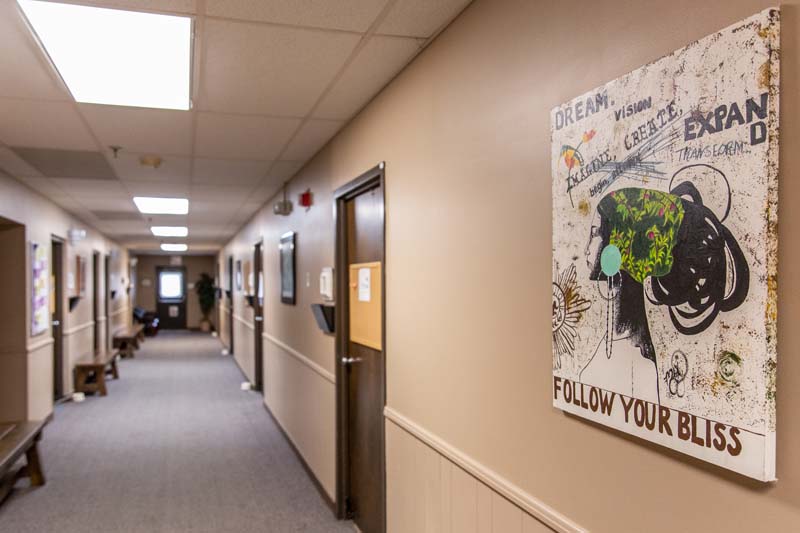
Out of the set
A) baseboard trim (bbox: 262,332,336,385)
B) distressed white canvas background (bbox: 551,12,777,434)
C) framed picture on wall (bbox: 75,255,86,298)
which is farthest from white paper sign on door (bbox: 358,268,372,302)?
framed picture on wall (bbox: 75,255,86,298)

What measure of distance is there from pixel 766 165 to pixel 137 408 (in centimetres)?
748

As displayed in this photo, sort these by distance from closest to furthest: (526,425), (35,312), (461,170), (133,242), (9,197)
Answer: (526,425)
(461,170)
(9,197)
(35,312)
(133,242)

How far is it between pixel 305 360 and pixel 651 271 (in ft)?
12.8

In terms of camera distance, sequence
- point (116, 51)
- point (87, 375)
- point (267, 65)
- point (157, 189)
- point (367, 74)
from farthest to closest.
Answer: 1. point (87, 375)
2. point (157, 189)
3. point (367, 74)
4. point (267, 65)
5. point (116, 51)

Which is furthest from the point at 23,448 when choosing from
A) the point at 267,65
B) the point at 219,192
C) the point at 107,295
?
the point at 107,295

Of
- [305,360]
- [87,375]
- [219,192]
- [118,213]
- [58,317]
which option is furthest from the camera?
[87,375]

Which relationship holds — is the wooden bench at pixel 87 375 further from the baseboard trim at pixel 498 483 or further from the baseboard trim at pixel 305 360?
the baseboard trim at pixel 498 483

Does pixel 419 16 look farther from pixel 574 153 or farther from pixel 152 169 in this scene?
pixel 152 169

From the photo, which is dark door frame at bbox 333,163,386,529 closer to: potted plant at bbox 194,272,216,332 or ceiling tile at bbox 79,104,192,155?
ceiling tile at bbox 79,104,192,155

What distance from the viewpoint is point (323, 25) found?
2.23 meters

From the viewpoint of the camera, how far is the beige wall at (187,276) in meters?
19.1

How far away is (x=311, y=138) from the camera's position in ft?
13.2

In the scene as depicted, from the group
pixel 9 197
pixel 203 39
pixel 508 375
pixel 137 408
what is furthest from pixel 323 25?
pixel 137 408

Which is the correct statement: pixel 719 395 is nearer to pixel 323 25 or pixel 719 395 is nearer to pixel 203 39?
pixel 323 25
